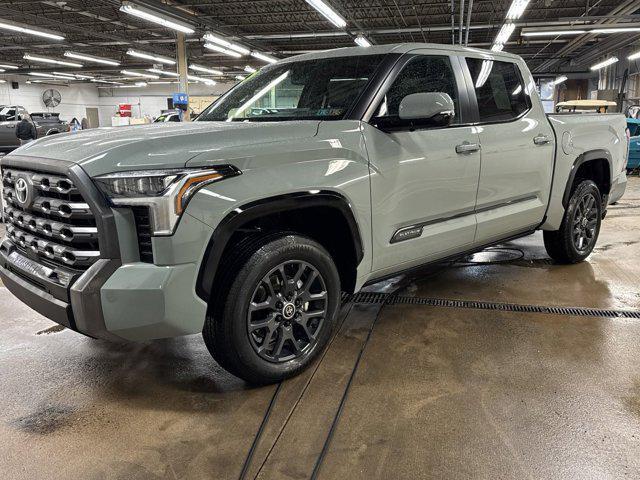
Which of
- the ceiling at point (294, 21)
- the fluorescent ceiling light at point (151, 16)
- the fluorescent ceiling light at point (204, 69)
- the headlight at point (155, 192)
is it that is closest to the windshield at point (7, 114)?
the ceiling at point (294, 21)

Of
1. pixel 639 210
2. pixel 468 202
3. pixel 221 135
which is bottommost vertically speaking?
pixel 639 210

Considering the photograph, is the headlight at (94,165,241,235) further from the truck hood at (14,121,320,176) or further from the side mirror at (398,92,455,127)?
the side mirror at (398,92,455,127)

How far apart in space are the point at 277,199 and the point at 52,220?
1024 mm

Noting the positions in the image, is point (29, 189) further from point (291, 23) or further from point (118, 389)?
point (291, 23)

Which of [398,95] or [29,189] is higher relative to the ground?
[398,95]

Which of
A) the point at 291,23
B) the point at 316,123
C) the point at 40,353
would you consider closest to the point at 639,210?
the point at 316,123

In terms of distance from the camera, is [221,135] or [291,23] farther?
[291,23]

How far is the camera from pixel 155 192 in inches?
84.7

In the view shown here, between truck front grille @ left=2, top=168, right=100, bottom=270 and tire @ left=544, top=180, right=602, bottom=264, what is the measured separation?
3835mm

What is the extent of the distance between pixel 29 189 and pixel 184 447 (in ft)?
4.54

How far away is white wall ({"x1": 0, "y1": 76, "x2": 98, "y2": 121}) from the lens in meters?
33.9

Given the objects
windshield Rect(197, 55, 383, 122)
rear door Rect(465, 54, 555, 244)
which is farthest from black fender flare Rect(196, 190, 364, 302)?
rear door Rect(465, 54, 555, 244)

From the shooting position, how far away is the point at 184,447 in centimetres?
225

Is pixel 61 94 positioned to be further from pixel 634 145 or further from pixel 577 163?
pixel 577 163
